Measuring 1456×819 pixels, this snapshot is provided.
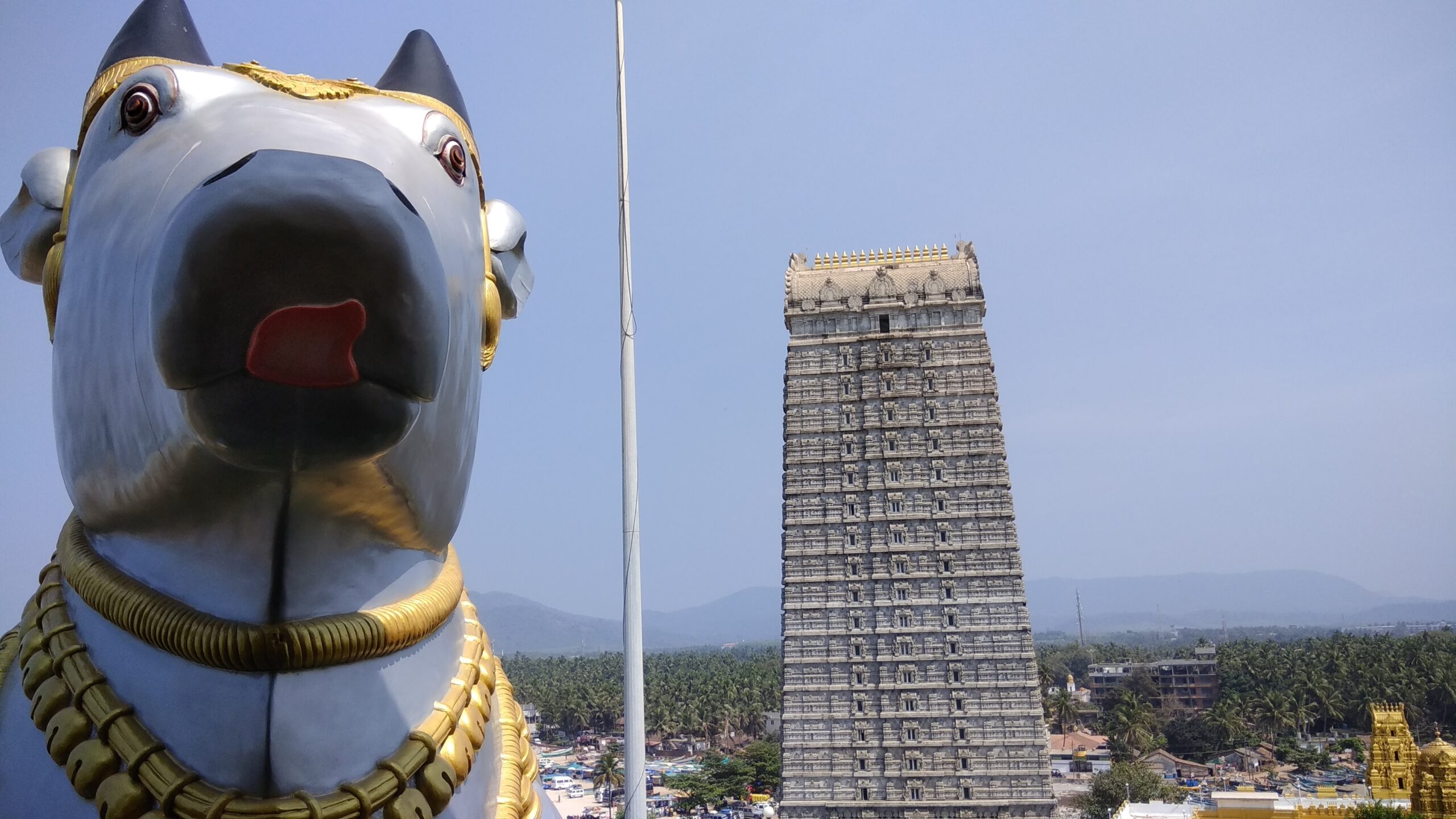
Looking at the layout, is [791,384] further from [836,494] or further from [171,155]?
[171,155]

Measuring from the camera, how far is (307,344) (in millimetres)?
2121

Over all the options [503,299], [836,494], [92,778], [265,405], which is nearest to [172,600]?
[92,778]

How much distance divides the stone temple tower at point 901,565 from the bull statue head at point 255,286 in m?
29.5

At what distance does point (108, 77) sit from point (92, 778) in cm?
205

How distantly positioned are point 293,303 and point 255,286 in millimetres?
84

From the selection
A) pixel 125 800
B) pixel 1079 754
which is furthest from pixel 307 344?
pixel 1079 754

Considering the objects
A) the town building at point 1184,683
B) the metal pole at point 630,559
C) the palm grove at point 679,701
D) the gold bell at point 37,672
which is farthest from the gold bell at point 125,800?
the town building at point 1184,683

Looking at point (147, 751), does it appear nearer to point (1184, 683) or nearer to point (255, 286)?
point (255, 286)

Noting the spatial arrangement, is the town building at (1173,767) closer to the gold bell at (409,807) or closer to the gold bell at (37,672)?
the gold bell at (409,807)

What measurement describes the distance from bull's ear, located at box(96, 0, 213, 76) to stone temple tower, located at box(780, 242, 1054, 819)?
97.1 feet

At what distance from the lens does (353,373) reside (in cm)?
217

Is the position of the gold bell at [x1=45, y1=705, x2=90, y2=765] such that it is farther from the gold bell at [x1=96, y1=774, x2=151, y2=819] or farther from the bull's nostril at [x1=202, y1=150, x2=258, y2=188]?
the bull's nostril at [x1=202, y1=150, x2=258, y2=188]

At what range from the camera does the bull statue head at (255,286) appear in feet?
6.81

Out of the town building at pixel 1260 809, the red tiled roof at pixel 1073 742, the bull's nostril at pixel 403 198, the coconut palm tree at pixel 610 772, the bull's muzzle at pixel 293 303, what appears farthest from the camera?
the red tiled roof at pixel 1073 742
